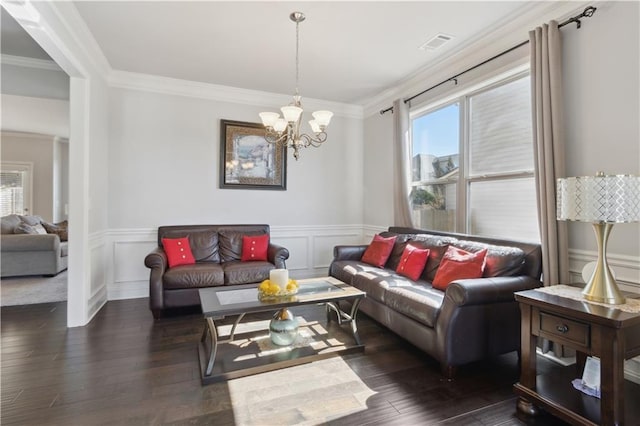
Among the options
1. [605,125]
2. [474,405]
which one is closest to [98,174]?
[474,405]

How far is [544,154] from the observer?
8.09ft

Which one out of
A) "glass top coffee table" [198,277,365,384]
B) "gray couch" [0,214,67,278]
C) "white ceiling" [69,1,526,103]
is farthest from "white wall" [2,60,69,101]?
"glass top coffee table" [198,277,365,384]

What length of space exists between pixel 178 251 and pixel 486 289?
10.7 feet

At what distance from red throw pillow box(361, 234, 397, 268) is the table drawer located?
1992mm

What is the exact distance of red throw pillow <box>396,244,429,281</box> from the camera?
10.5 ft

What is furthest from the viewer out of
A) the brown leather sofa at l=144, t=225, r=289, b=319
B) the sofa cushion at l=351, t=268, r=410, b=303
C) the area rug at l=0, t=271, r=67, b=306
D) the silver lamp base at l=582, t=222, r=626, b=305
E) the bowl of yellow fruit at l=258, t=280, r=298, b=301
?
the area rug at l=0, t=271, r=67, b=306

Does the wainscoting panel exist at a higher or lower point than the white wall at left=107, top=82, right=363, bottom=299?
lower

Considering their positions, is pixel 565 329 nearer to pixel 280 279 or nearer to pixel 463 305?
pixel 463 305

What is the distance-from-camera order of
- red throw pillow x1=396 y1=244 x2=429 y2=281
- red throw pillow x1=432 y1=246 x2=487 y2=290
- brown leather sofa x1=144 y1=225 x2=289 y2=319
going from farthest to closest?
brown leather sofa x1=144 y1=225 x2=289 y2=319
red throw pillow x1=396 y1=244 x2=429 y2=281
red throw pillow x1=432 y1=246 x2=487 y2=290

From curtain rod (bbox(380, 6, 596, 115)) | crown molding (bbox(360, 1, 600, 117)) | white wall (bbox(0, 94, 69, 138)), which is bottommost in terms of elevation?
curtain rod (bbox(380, 6, 596, 115))

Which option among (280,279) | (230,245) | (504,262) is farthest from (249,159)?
(504,262)

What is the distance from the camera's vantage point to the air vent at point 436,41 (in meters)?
3.08

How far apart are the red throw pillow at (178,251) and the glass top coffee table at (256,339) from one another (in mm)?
1230

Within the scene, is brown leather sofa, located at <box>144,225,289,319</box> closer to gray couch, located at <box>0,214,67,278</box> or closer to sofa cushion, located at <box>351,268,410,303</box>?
sofa cushion, located at <box>351,268,410,303</box>
